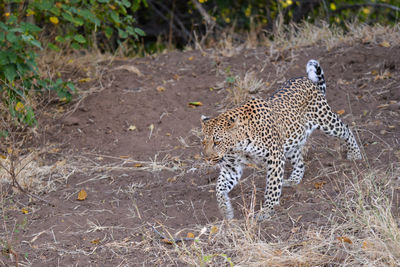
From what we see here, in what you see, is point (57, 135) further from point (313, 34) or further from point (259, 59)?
point (313, 34)

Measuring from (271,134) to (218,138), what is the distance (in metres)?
0.76

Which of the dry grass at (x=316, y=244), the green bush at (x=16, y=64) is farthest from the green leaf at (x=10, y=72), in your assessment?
the dry grass at (x=316, y=244)

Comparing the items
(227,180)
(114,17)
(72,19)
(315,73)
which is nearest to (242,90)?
(315,73)

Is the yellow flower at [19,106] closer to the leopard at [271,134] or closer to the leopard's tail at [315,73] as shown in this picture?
the leopard at [271,134]

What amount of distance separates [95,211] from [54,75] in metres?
3.99

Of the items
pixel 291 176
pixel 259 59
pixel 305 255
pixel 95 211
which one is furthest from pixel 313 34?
pixel 305 255

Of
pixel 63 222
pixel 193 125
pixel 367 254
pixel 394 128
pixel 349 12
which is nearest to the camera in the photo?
pixel 367 254

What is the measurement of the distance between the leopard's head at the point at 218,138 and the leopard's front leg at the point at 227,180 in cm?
23

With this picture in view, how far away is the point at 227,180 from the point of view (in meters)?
6.61

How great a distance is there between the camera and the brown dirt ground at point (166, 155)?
19.1 feet

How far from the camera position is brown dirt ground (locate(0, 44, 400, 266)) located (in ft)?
19.1

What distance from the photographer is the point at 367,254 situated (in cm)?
462

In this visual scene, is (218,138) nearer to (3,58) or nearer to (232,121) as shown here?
(232,121)

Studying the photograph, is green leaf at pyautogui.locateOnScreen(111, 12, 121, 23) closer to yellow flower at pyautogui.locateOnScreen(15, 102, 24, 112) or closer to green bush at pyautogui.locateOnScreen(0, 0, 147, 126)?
green bush at pyautogui.locateOnScreen(0, 0, 147, 126)
